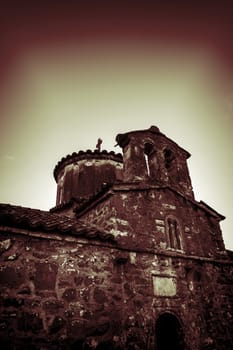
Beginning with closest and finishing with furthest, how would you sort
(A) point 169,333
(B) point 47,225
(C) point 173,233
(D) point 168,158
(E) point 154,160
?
1. (B) point 47,225
2. (A) point 169,333
3. (C) point 173,233
4. (E) point 154,160
5. (D) point 168,158

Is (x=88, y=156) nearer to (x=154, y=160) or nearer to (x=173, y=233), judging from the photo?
(x=154, y=160)

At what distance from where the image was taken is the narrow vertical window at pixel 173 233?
661 cm

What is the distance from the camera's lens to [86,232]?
5344 mm

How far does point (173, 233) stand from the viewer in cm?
680

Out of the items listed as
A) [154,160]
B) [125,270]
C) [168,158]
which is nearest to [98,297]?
[125,270]

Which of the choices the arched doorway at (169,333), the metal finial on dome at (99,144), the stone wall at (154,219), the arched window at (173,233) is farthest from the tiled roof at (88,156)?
the arched doorway at (169,333)

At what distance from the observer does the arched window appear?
6608 mm

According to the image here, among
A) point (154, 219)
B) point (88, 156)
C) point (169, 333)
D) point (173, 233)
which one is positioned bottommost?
point (169, 333)

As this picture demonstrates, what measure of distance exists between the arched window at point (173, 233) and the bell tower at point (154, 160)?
1.12 metres

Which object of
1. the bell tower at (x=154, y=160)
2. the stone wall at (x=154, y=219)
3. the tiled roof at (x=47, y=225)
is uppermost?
the bell tower at (x=154, y=160)

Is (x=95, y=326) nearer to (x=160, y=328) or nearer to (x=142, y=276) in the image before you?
(x=142, y=276)

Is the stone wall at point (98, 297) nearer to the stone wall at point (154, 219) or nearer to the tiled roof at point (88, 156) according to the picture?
the stone wall at point (154, 219)

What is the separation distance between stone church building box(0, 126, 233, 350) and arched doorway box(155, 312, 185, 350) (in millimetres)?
22

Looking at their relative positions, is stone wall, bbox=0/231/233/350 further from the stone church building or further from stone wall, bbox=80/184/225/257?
stone wall, bbox=80/184/225/257
